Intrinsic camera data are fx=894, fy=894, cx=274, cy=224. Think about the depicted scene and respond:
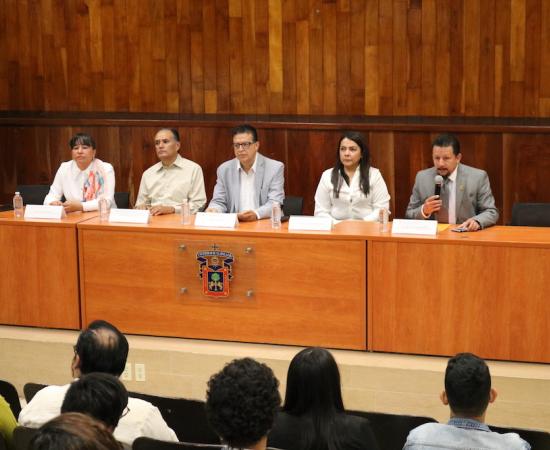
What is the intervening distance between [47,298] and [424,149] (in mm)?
2826

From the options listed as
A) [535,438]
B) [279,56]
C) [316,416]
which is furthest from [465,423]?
[279,56]

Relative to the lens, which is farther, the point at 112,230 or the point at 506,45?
the point at 506,45

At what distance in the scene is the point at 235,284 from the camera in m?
4.52

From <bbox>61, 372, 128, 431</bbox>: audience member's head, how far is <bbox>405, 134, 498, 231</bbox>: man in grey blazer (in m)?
2.85

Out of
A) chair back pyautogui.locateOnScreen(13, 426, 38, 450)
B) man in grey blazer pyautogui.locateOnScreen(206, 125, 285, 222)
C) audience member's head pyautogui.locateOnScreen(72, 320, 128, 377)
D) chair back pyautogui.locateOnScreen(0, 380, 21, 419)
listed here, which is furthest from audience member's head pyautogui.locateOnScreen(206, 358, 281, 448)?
man in grey blazer pyautogui.locateOnScreen(206, 125, 285, 222)

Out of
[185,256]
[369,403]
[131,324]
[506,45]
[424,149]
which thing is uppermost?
[506,45]

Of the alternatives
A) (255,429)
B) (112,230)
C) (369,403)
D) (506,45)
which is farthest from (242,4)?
(255,429)

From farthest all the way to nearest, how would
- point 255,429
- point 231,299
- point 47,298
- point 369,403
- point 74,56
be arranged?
point 74,56
point 47,298
point 231,299
point 369,403
point 255,429

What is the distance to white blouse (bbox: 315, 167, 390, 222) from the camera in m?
5.25

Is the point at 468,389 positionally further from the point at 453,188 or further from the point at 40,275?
the point at 40,275

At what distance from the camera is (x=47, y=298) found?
15.9ft

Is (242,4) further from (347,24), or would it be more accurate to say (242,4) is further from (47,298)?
(47,298)

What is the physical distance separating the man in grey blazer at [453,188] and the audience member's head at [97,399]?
9.36ft

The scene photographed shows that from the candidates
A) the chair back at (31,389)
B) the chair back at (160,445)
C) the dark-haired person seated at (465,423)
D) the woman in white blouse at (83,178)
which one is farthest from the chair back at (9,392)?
the woman in white blouse at (83,178)
